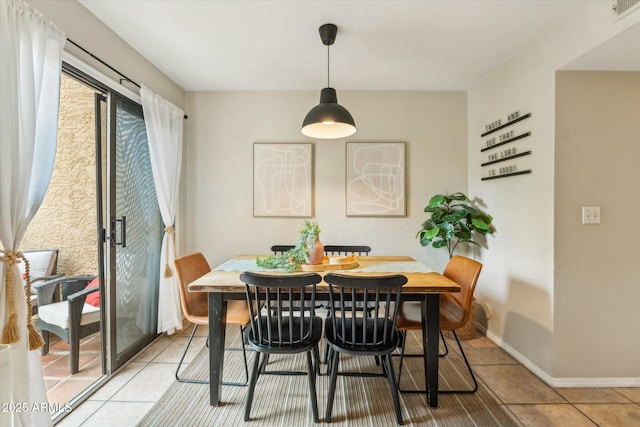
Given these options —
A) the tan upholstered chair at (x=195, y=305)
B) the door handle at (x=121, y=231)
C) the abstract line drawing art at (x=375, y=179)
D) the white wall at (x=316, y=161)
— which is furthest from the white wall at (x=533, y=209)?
the door handle at (x=121, y=231)

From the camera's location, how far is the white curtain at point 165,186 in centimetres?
267

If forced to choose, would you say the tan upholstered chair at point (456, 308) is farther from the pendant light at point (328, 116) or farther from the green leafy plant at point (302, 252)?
the pendant light at point (328, 116)

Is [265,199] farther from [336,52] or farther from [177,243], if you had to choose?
[336,52]

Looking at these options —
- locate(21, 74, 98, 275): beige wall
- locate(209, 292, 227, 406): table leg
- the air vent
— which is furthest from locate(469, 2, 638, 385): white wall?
locate(21, 74, 98, 275): beige wall

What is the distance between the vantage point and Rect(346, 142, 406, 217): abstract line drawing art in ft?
11.0

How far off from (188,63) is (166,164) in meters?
0.96

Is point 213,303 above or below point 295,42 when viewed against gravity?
below

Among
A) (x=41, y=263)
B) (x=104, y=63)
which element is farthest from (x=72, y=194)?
(x=104, y=63)

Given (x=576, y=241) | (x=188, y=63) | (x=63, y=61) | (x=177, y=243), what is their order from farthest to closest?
(x=177, y=243) → (x=188, y=63) → (x=576, y=241) → (x=63, y=61)

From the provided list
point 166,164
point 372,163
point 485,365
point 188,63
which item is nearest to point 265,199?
point 166,164

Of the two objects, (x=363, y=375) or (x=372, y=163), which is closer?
(x=363, y=375)

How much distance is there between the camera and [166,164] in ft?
9.22

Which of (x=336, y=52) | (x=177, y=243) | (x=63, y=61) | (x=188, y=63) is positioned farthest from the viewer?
(x=177, y=243)

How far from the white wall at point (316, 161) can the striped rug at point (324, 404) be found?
145cm
